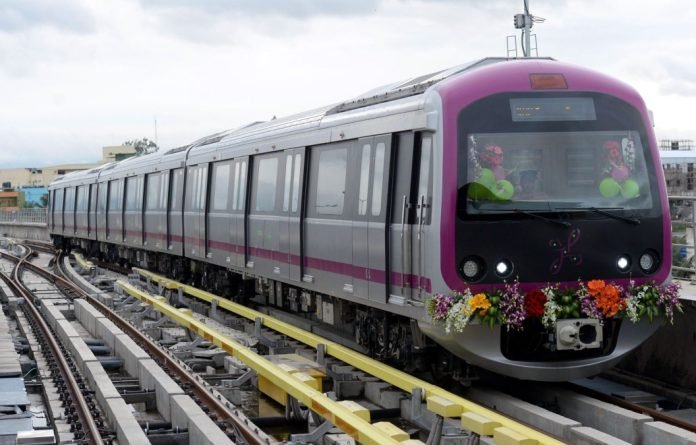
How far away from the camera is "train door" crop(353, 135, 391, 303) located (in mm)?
10258

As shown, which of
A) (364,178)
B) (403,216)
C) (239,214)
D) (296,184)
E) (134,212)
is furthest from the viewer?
(134,212)

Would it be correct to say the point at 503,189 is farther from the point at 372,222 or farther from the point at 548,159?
the point at 372,222

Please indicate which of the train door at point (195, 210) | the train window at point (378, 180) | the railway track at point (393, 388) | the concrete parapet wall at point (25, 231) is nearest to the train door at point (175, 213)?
the train door at point (195, 210)

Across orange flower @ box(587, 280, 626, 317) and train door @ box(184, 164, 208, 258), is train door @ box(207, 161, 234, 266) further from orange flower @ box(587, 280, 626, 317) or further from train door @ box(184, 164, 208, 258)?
orange flower @ box(587, 280, 626, 317)

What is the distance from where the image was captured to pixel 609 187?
938 cm

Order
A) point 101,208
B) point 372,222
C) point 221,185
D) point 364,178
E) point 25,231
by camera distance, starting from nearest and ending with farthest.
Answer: point 372,222 → point 364,178 → point 221,185 → point 101,208 → point 25,231

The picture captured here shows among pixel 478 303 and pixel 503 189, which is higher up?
pixel 503 189

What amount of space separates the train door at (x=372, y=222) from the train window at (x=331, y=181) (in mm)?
552

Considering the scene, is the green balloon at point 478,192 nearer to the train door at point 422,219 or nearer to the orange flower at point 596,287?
the train door at point 422,219

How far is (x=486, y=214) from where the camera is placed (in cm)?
915

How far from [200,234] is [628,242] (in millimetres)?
11003

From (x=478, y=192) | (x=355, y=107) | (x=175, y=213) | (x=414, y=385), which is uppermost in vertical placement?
(x=355, y=107)

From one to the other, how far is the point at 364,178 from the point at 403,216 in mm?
1150

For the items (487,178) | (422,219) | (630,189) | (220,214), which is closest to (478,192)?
(487,178)
